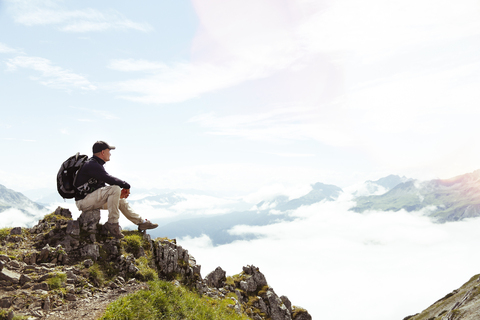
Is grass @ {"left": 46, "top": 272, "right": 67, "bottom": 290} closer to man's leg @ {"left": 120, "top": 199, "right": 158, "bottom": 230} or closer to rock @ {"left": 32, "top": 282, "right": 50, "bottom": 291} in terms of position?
rock @ {"left": 32, "top": 282, "right": 50, "bottom": 291}

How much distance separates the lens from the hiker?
15594 millimetres

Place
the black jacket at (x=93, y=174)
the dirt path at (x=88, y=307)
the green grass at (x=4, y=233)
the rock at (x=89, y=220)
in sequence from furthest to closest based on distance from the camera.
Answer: the rock at (x=89, y=220) → the black jacket at (x=93, y=174) → the green grass at (x=4, y=233) → the dirt path at (x=88, y=307)

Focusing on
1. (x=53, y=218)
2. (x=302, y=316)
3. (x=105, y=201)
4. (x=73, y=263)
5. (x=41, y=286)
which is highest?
(x=105, y=201)

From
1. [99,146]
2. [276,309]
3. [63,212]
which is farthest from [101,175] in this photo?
[276,309]

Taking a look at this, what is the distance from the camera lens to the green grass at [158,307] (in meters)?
10.8

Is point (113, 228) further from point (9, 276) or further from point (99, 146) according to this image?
point (9, 276)

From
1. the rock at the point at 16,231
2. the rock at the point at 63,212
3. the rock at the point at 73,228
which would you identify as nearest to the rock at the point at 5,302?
the rock at the point at 73,228

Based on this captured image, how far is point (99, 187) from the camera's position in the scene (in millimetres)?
16422

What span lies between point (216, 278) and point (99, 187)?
22.5m

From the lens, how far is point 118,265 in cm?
1532

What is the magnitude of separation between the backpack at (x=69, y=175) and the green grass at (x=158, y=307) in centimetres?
753

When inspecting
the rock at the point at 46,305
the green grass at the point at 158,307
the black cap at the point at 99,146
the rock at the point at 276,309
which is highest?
the black cap at the point at 99,146

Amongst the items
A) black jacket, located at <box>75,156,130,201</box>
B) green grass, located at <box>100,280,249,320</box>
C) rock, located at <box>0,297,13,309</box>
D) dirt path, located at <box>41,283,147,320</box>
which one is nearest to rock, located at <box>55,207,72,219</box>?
black jacket, located at <box>75,156,130,201</box>

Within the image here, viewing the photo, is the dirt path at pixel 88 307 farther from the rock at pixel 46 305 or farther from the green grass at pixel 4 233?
the green grass at pixel 4 233
